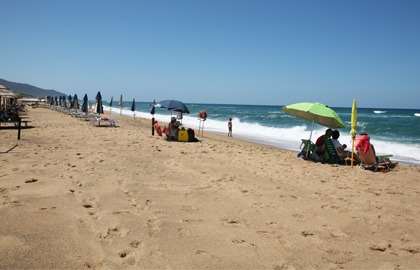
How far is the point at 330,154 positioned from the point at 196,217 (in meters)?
6.55

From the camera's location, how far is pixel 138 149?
30.6 feet

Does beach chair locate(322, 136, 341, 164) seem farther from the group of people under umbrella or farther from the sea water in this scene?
the sea water

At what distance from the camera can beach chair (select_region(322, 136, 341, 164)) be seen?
9.06 metres

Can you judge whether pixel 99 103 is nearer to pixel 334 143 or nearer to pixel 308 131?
pixel 334 143

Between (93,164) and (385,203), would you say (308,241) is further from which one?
(93,164)

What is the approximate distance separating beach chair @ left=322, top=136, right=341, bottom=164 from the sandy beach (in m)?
1.96

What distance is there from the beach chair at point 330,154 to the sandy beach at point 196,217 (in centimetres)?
196

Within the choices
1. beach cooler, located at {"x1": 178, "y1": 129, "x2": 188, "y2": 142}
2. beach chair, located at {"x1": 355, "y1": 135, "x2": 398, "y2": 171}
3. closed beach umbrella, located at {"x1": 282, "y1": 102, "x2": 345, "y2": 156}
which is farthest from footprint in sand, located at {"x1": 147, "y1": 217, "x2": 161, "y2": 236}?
beach cooler, located at {"x1": 178, "y1": 129, "x2": 188, "y2": 142}

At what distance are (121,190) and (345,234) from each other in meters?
3.49

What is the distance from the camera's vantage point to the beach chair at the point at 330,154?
357 inches

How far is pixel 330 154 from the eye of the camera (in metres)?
9.09

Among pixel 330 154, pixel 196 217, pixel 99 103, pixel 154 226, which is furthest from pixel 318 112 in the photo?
pixel 99 103

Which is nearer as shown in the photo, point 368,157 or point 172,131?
point 368,157

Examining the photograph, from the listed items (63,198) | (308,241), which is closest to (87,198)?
(63,198)
